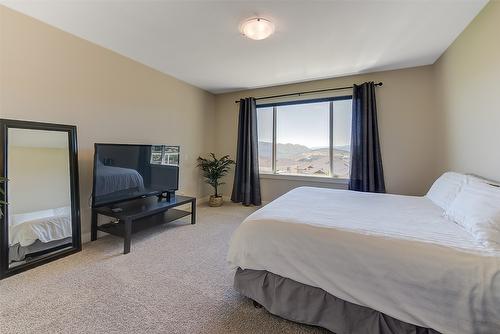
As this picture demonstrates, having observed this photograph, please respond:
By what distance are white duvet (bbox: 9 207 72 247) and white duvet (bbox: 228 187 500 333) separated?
2005mm

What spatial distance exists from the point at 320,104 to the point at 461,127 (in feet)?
6.60

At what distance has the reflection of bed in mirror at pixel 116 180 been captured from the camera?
98.0 inches

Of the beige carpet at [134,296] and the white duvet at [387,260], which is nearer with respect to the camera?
the white duvet at [387,260]

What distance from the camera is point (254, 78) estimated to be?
378cm

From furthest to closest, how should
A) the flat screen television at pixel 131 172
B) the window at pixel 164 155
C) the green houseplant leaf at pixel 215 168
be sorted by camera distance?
the green houseplant leaf at pixel 215 168
the window at pixel 164 155
the flat screen television at pixel 131 172

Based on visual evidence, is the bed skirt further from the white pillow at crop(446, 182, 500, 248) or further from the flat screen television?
the flat screen television

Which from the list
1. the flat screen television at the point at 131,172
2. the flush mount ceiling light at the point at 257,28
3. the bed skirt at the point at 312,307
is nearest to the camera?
the bed skirt at the point at 312,307

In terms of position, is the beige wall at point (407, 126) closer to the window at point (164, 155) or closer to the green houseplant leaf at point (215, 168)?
the green houseplant leaf at point (215, 168)

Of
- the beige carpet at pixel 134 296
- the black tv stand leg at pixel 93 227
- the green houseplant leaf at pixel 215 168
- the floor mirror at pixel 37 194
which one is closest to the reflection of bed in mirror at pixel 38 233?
the floor mirror at pixel 37 194

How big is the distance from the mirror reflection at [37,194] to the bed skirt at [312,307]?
207cm

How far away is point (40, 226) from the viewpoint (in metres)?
2.15

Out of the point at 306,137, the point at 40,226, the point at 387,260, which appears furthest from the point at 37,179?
the point at 306,137

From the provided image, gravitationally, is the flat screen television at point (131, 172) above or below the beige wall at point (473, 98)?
below

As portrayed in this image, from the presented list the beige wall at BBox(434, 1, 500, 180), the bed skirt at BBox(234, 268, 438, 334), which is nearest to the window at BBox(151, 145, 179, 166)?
the bed skirt at BBox(234, 268, 438, 334)
